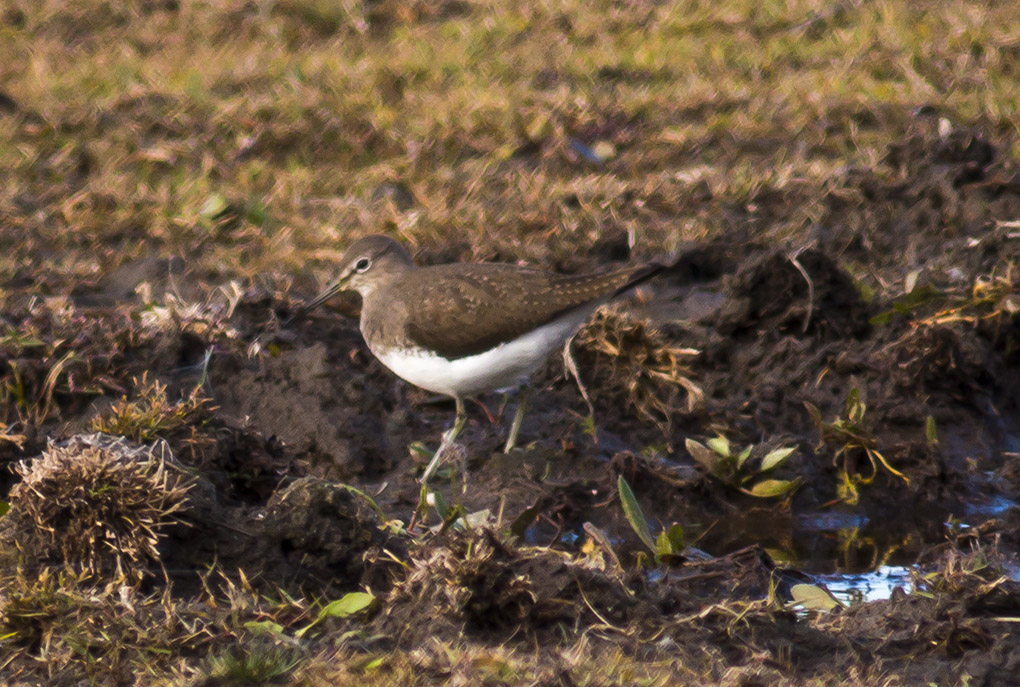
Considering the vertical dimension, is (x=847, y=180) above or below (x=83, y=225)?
below

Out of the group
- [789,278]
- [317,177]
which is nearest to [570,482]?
[789,278]

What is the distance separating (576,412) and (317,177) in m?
3.22

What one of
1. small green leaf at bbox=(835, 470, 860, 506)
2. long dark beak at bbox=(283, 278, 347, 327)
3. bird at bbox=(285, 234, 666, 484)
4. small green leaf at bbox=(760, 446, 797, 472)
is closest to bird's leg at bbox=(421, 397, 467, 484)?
bird at bbox=(285, 234, 666, 484)

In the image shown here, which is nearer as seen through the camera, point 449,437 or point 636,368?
point 449,437

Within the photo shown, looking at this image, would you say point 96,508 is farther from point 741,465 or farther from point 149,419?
point 741,465

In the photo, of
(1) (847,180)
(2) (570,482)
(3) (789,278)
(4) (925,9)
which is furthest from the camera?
(4) (925,9)

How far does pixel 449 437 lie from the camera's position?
6094mm

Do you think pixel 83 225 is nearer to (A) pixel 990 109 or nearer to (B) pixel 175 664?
(B) pixel 175 664

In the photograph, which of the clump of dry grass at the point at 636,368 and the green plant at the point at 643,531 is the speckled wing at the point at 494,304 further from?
the green plant at the point at 643,531

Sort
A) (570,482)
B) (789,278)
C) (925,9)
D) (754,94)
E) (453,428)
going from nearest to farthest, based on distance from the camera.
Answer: (570,482) → (453,428) → (789,278) → (754,94) → (925,9)

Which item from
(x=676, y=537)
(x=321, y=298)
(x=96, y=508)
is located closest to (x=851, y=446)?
(x=676, y=537)

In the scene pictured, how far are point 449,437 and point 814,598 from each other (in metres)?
2.03

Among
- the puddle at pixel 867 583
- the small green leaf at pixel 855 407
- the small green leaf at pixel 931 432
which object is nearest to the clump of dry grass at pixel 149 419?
the puddle at pixel 867 583

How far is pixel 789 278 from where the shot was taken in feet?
21.9
